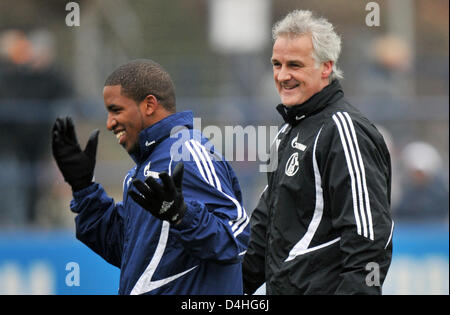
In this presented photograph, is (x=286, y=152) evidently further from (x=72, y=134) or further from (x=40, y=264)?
(x=40, y=264)

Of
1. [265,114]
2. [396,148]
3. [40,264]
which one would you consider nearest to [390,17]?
[396,148]

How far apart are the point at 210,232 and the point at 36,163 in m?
6.61

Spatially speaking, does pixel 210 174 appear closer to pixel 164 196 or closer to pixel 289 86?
pixel 164 196

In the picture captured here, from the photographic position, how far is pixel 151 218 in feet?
15.1

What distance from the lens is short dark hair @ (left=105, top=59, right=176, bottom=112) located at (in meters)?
4.84

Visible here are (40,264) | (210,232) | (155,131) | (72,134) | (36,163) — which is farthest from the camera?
(36,163)

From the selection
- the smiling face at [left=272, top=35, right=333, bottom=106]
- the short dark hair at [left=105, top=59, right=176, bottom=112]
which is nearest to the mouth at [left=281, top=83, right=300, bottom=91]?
the smiling face at [left=272, top=35, right=333, bottom=106]

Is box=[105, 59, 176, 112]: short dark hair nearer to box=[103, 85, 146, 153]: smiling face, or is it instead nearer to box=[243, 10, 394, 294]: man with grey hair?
box=[103, 85, 146, 153]: smiling face

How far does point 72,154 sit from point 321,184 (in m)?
1.54

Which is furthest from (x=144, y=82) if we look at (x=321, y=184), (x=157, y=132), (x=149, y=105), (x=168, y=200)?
(x=321, y=184)

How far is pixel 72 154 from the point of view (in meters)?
5.12

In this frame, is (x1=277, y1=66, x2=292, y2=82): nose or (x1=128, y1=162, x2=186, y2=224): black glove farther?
(x1=277, y1=66, x2=292, y2=82): nose

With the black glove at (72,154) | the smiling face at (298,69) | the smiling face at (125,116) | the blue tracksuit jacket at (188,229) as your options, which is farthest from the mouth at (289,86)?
the black glove at (72,154)

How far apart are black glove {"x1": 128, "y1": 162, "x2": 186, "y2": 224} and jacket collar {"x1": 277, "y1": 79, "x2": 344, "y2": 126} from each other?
0.75 m
